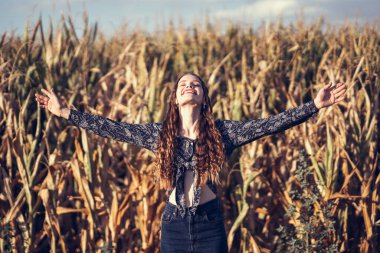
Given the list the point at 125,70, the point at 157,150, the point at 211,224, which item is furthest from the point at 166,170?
the point at 125,70

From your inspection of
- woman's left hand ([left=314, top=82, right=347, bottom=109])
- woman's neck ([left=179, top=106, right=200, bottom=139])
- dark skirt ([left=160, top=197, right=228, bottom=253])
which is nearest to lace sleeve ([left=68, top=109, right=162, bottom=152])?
woman's neck ([left=179, top=106, right=200, bottom=139])

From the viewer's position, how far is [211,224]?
3.10 meters

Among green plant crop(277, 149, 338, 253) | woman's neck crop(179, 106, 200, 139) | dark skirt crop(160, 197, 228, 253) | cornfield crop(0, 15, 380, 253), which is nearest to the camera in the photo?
dark skirt crop(160, 197, 228, 253)

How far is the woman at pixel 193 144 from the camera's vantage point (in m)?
3.09

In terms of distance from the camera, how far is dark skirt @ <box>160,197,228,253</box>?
3.07 meters

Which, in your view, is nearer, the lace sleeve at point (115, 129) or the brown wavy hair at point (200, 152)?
the brown wavy hair at point (200, 152)

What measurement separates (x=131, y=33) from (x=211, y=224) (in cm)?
526

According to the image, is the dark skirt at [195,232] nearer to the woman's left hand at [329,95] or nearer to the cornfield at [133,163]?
the woman's left hand at [329,95]

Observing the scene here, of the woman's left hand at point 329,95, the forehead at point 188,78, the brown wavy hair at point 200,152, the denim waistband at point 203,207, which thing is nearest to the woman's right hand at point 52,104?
the brown wavy hair at point 200,152

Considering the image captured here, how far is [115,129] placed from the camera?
3252mm

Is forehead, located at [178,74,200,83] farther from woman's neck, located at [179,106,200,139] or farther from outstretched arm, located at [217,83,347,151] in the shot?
outstretched arm, located at [217,83,347,151]

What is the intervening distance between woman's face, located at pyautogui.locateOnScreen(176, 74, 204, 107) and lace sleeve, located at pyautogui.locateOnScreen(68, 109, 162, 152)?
9.6 inches

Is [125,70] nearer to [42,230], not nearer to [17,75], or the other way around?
[17,75]

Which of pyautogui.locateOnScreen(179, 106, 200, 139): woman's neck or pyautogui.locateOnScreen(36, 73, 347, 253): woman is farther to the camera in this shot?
pyautogui.locateOnScreen(179, 106, 200, 139): woman's neck
